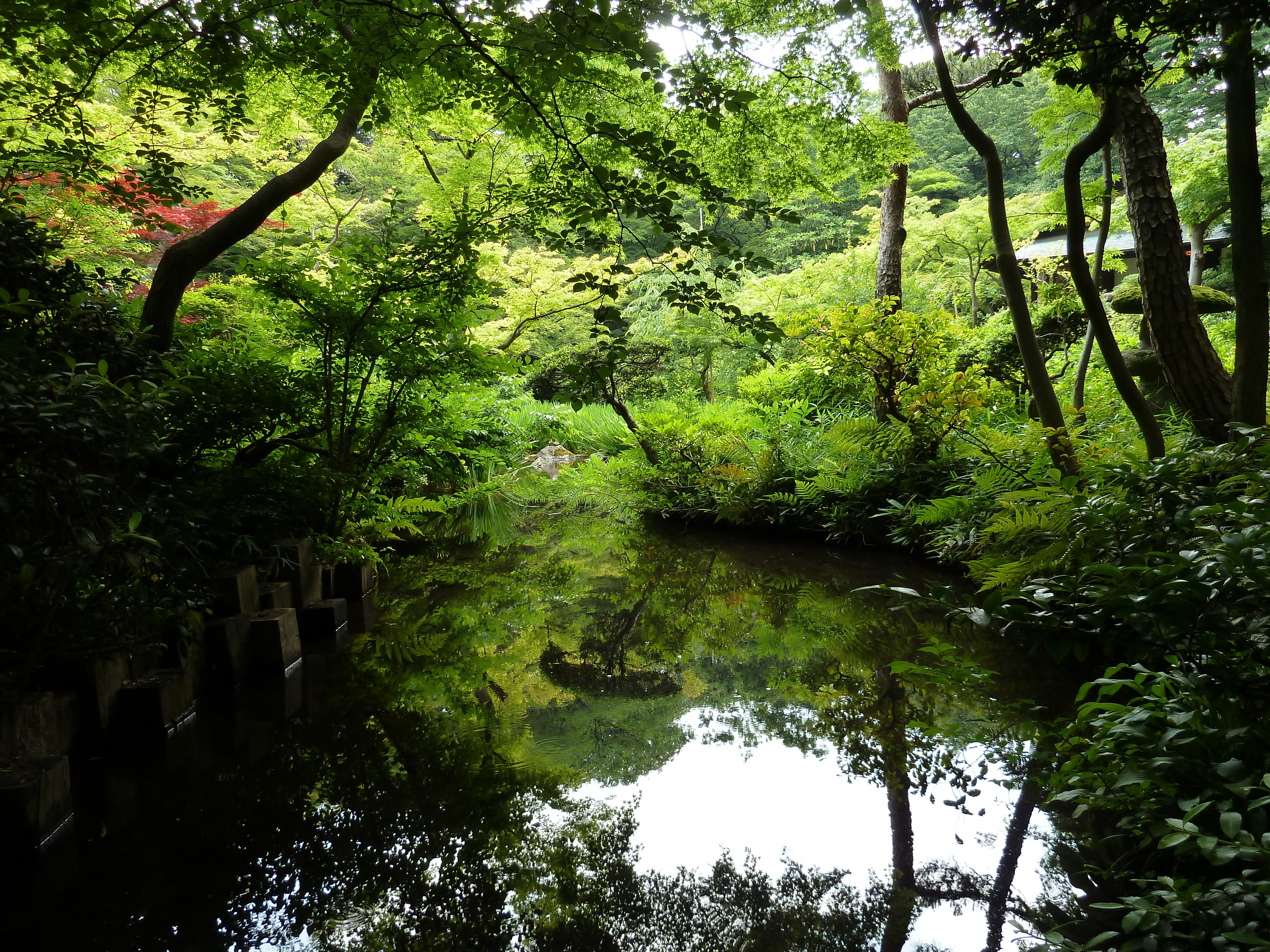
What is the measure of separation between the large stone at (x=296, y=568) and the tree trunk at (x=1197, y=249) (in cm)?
1342

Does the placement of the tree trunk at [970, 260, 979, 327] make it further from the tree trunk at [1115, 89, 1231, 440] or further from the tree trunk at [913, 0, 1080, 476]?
the tree trunk at [913, 0, 1080, 476]

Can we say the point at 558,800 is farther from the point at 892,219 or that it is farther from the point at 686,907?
the point at 892,219

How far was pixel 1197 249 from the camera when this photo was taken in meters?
12.7

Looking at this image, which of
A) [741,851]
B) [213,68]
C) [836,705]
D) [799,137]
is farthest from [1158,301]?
[213,68]

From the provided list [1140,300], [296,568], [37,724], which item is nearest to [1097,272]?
[1140,300]

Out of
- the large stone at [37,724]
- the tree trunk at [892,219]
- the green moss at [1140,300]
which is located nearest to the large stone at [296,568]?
the large stone at [37,724]

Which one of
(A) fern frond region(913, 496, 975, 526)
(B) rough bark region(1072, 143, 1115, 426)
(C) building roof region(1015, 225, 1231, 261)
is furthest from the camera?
(C) building roof region(1015, 225, 1231, 261)

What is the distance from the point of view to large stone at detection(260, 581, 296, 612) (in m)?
3.71

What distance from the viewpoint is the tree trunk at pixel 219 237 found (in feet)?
13.1

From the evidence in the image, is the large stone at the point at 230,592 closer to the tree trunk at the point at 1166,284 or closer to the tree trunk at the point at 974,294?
the tree trunk at the point at 1166,284

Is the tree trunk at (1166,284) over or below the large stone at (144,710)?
over

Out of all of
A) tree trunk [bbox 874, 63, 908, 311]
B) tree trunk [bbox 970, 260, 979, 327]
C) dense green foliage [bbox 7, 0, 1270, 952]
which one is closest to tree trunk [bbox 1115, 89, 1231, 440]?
dense green foliage [bbox 7, 0, 1270, 952]

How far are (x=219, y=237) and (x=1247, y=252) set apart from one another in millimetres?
4864

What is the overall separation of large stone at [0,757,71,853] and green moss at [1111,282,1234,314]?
8497mm
